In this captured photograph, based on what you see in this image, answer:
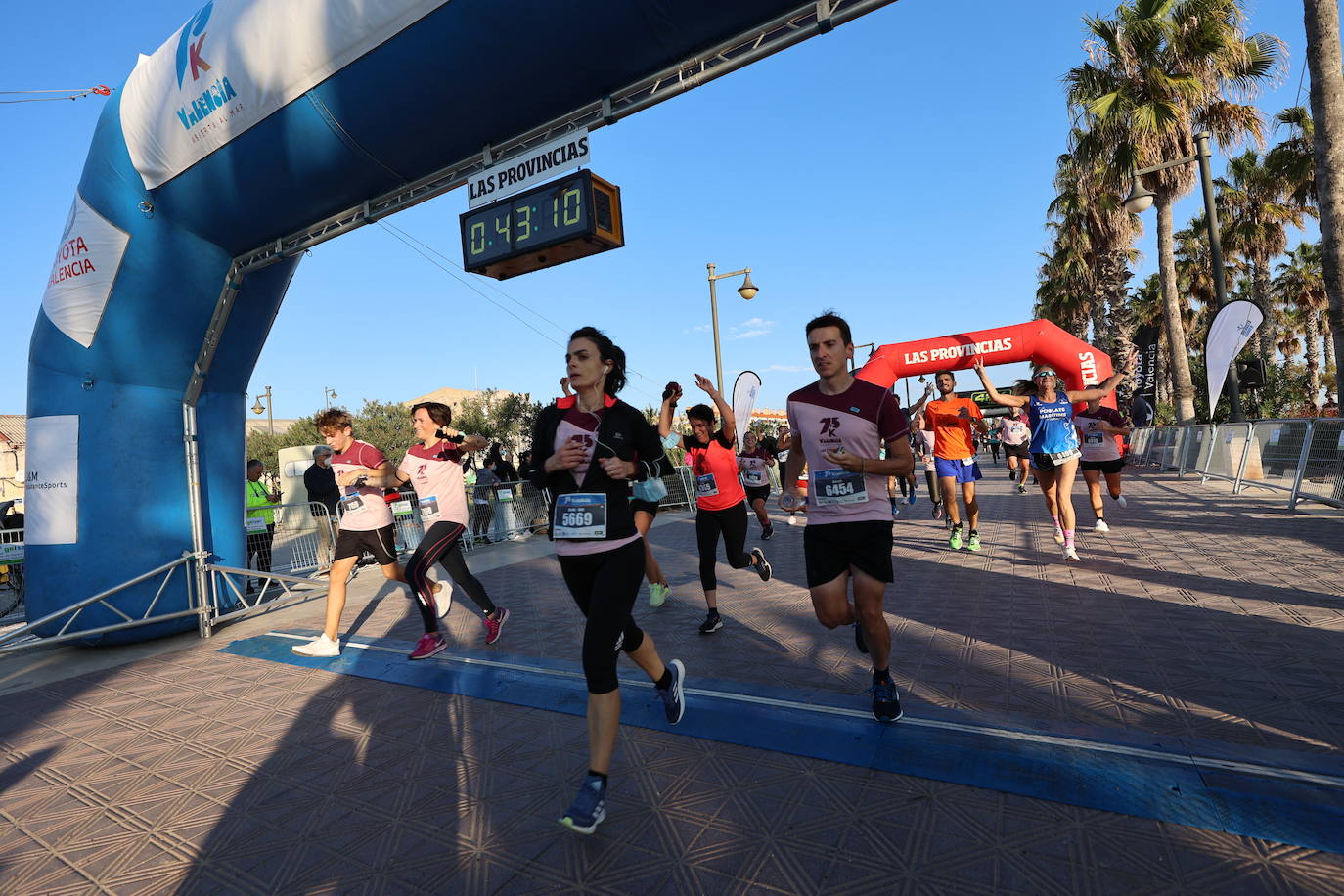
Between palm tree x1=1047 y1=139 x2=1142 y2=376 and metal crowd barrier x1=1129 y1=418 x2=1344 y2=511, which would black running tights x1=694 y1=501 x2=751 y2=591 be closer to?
metal crowd barrier x1=1129 y1=418 x2=1344 y2=511

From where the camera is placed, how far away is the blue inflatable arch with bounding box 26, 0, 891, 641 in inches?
194

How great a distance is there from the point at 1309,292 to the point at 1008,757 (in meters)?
39.3

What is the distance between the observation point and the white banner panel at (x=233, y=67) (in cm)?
505

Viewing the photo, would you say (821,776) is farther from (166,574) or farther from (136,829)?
(166,574)

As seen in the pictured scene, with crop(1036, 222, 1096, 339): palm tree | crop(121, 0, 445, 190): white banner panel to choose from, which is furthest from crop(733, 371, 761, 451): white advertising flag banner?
crop(1036, 222, 1096, 339): palm tree

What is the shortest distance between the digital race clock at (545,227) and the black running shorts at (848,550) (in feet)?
10.8

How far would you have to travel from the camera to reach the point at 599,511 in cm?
290

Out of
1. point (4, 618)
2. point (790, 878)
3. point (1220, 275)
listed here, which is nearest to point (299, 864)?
point (790, 878)

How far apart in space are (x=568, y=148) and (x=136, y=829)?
5.02 metres

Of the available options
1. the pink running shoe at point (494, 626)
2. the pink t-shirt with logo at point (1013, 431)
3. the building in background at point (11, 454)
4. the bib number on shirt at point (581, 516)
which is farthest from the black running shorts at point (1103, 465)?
the building in background at point (11, 454)

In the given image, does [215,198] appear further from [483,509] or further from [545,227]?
[483,509]

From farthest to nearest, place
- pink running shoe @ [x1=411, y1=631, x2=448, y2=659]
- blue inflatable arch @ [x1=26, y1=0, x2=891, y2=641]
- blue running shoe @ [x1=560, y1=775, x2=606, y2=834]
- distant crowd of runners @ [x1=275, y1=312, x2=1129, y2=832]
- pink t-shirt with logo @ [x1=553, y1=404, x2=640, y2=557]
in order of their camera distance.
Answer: pink running shoe @ [x1=411, y1=631, x2=448, y2=659] → blue inflatable arch @ [x1=26, y1=0, x2=891, y2=641] → pink t-shirt with logo @ [x1=553, y1=404, x2=640, y2=557] → distant crowd of runners @ [x1=275, y1=312, x2=1129, y2=832] → blue running shoe @ [x1=560, y1=775, x2=606, y2=834]

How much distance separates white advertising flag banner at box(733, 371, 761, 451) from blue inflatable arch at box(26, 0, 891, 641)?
8.79 meters

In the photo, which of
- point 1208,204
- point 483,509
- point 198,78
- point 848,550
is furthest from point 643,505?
point 1208,204
